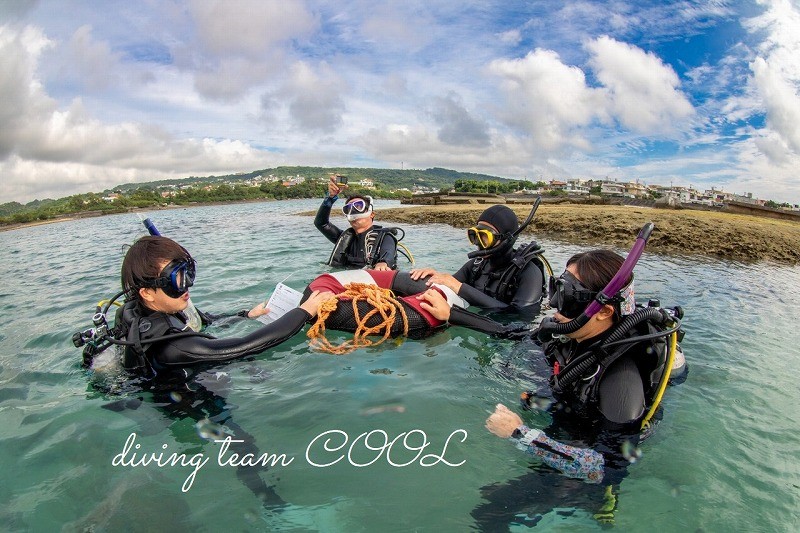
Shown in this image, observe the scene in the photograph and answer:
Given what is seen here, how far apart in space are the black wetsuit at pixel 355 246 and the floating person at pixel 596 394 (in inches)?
182

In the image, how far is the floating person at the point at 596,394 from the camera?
2.45 meters

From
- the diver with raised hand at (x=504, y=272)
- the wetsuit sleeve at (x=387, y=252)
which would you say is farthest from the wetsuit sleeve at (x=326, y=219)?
the diver with raised hand at (x=504, y=272)

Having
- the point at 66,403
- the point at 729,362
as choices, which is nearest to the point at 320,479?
the point at 66,403

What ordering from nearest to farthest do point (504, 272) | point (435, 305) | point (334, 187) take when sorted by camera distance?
1. point (435, 305)
2. point (504, 272)
3. point (334, 187)

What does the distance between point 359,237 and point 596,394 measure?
593cm

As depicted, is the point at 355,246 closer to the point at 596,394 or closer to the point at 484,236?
the point at 484,236

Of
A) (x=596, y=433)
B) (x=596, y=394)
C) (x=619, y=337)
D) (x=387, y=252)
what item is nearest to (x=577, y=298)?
(x=619, y=337)

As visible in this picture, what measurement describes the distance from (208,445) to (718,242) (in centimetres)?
1398

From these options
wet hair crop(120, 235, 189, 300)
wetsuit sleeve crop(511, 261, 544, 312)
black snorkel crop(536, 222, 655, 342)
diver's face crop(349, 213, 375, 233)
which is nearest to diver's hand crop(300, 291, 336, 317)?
wet hair crop(120, 235, 189, 300)

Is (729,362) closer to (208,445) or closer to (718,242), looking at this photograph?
(208,445)

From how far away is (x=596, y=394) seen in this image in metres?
2.75

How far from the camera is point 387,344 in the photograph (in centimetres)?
474

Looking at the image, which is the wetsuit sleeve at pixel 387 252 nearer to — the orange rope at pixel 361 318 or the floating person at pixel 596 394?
the orange rope at pixel 361 318

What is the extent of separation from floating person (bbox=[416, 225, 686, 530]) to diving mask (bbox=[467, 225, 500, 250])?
2475 mm
